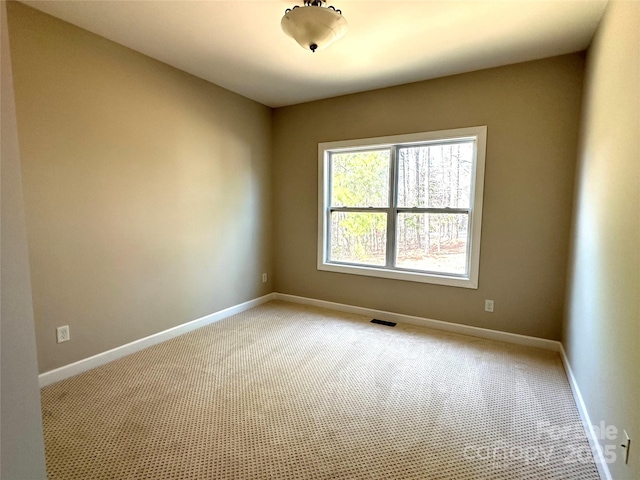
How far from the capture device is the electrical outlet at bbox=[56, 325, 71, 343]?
7.63ft

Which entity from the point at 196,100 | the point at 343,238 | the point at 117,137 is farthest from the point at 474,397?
the point at 196,100

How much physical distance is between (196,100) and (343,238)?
2.23 meters

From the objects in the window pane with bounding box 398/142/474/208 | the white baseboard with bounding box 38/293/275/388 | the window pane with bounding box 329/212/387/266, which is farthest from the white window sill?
the white baseboard with bounding box 38/293/275/388

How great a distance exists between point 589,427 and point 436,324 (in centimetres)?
164

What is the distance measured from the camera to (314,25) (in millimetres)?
1959

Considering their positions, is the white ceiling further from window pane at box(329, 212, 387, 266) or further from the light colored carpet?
the light colored carpet

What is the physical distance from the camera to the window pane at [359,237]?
3.76m

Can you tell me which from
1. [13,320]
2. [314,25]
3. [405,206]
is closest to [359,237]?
[405,206]

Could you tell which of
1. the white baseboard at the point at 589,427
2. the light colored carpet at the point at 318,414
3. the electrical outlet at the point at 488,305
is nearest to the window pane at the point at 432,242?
the electrical outlet at the point at 488,305

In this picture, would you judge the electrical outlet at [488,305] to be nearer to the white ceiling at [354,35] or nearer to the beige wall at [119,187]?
the white ceiling at [354,35]

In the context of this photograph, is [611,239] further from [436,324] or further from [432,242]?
[436,324]

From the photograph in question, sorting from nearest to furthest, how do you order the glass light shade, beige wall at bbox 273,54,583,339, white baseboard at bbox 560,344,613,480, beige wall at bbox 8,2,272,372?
white baseboard at bbox 560,344,613,480 < the glass light shade < beige wall at bbox 8,2,272,372 < beige wall at bbox 273,54,583,339

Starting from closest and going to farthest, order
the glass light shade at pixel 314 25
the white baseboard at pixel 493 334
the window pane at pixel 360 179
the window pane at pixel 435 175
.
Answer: the white baseboard at pixel 493 334
the glass light shade at pixel 314 25
the window pane at pixel 435 175
the window pane at pixel 360 179

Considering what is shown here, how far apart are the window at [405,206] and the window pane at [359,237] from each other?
0.5 inches
